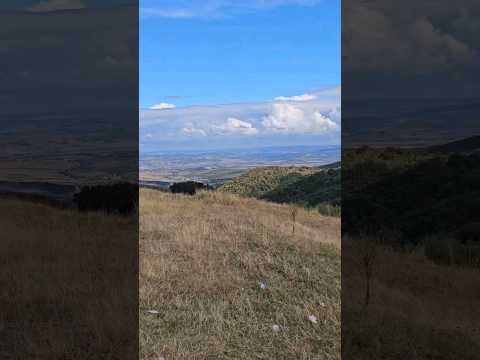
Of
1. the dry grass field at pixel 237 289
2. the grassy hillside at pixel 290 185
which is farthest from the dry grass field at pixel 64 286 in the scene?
the grassy hillside at pixel 290 185

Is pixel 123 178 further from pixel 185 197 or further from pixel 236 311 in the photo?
pixel 185 197

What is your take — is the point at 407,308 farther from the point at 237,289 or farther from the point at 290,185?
the point at 290,185

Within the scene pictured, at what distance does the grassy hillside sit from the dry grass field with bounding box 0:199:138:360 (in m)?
11.9

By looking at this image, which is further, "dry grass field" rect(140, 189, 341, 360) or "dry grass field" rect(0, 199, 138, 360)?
"dry grass field" rect(140, 189, 341, 360)

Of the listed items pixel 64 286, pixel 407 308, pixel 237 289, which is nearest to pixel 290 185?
pixel 237 289

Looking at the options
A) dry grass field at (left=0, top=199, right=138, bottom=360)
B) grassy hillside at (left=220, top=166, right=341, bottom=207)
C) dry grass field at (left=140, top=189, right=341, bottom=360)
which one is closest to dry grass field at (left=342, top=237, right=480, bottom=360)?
dry grass field at (left=140, top=189, right=341, bottom=360)

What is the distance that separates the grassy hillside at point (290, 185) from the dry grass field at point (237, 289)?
7.64m

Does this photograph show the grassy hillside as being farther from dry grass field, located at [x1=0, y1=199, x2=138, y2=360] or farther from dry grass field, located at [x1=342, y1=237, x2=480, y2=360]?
dry grass field, located at [x1=0, y1=199, x2=138, y2=360]

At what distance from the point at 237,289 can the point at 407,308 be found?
254 cm

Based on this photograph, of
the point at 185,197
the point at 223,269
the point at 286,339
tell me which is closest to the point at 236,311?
the point at 286,339

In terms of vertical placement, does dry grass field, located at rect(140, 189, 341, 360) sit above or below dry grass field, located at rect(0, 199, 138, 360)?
below

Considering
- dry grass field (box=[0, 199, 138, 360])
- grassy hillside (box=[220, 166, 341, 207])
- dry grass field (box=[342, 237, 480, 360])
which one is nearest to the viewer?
dry grass field (box=[0, 199, 138, 360])

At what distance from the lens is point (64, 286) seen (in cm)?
533

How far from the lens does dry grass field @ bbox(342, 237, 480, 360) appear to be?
4629 mm
